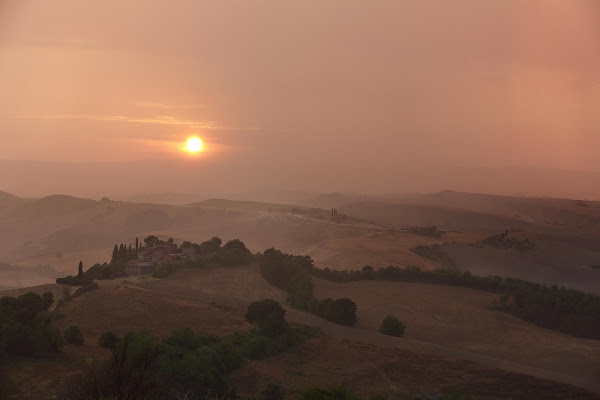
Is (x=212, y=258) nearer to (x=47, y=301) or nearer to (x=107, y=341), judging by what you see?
(x=47, y=301)

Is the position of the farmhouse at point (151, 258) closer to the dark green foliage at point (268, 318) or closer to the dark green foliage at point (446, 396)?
the dark green foliage at point (268, 318)

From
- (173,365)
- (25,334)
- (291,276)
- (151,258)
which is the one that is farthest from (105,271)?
(173,365)

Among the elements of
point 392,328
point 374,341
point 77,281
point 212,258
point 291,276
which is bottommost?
point 374,341

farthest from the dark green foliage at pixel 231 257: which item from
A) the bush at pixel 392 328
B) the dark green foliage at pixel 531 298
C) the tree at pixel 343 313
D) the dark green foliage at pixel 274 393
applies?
the dark green foliage at pixel 274 393

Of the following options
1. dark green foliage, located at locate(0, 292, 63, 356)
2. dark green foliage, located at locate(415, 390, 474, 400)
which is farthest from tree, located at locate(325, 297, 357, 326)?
dark green foliage, located at locate(0, 292, 63, 356)

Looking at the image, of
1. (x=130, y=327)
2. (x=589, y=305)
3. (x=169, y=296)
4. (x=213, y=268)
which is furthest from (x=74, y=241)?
(x=589, y=305)

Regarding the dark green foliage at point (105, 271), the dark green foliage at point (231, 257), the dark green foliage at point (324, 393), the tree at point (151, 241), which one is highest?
the tree at point (151, 241)
